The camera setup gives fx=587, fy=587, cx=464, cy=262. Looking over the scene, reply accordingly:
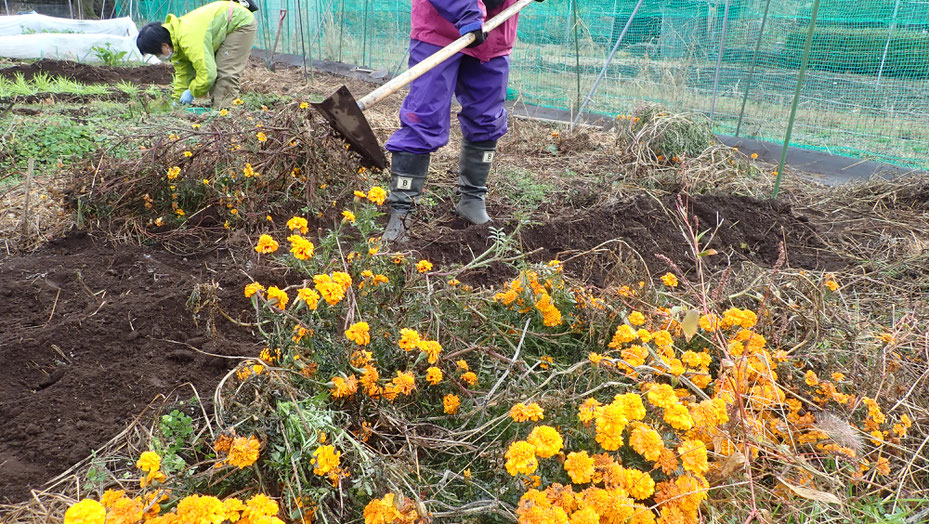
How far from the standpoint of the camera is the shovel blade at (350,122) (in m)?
3.08

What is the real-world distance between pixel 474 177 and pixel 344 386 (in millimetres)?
2284

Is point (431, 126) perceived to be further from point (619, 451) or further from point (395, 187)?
point (619, 451)

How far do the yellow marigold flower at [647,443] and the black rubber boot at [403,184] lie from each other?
209 centimetres

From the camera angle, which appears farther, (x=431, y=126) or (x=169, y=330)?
(x=431, y=126)

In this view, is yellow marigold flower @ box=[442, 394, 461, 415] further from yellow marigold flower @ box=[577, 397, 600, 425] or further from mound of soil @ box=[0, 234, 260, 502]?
mound of soil @ box=[0, 234, 260, 502]

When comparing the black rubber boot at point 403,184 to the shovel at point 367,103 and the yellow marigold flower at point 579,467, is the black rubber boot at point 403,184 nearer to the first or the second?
the shovel at point 367,103

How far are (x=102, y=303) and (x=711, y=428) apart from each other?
7.40 feet

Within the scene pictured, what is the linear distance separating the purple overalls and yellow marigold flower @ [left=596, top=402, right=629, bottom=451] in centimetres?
220

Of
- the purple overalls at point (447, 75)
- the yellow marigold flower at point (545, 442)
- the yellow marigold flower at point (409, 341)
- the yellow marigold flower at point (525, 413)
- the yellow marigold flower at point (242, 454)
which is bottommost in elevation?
the yellow marigold flower at point (242, 454)

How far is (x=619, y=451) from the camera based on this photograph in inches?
52.7

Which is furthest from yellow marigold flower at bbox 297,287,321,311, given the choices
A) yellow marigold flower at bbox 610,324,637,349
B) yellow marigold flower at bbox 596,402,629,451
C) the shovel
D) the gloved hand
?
the gloved hand

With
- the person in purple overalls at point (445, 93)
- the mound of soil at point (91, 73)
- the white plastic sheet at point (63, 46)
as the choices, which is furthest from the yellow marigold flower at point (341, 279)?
the white plastic sheet at point (63, 46)

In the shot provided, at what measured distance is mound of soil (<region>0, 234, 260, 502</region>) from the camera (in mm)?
1644

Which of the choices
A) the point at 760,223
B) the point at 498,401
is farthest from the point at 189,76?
the point at 498,401
